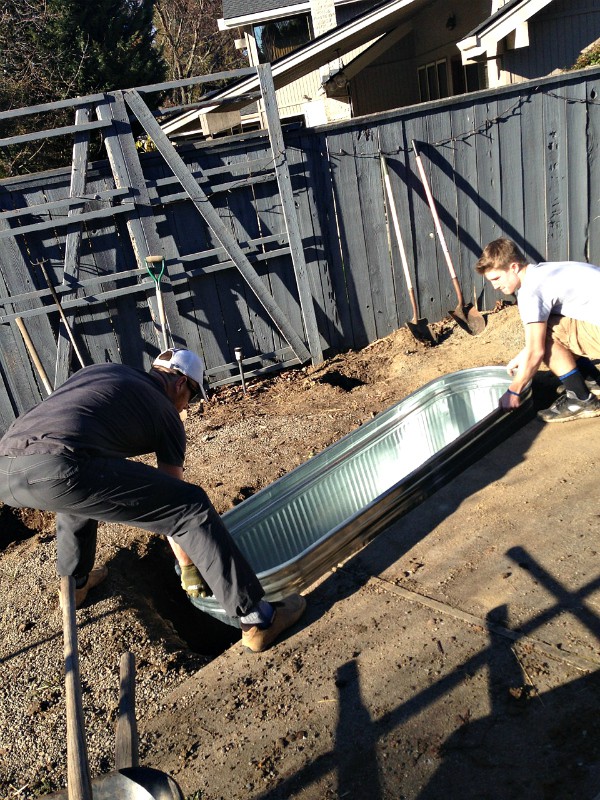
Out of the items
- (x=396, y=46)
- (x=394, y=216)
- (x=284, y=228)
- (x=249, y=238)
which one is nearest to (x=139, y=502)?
(x=249, y=238)

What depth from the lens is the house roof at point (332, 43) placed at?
32.9ft

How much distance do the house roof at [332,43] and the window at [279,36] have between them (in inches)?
254

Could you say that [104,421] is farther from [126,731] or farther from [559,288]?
[559,288]

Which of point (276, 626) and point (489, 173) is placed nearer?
point (276, 626)

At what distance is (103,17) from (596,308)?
14.6 meters

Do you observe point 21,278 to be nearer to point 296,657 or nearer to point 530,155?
point 296,657

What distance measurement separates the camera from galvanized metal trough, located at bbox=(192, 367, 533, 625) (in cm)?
357

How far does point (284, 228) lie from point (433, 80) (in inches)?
391

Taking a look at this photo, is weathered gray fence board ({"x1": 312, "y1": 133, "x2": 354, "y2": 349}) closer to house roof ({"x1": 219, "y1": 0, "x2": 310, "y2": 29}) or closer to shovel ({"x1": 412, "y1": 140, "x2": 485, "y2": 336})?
shovel ({"x1": 412, "y1": 140, "x2": 485, "y2": 336})

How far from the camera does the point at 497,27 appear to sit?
8.24 m

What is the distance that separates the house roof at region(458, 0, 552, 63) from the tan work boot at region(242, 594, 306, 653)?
7.35 metres

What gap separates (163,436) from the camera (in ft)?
10.1

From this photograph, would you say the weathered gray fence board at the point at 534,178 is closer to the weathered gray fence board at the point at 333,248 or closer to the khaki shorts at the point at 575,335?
the weathered gray fence board at the point at 333,248

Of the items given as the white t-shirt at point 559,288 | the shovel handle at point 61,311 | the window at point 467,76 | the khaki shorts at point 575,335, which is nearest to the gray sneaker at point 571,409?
→ the khaki shorts at point 575,335
